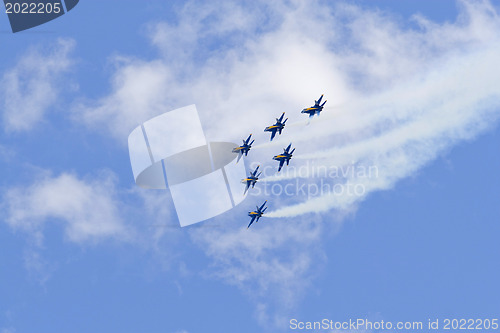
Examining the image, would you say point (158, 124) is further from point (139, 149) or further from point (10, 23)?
point (10, 23)

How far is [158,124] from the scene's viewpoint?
497 ft

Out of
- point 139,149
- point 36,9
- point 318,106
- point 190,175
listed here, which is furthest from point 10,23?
point 318,106

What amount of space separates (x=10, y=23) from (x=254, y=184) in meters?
69.5

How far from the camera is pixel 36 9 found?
15825cm

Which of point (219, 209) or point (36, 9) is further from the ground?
point (36, 9)

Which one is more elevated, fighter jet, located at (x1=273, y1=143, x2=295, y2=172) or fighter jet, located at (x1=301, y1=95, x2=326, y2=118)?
fighter jet, located at (x1=301, y1=95, x2=326, y2=118)

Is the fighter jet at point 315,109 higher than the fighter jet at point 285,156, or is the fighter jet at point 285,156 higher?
the fighter jet at point 315,109

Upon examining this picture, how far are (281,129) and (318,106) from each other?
11.7 metres

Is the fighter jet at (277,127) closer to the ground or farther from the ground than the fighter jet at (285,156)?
farther from the ground

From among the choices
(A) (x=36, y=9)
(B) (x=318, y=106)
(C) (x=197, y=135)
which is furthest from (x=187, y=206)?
(A) (x=36, y=9)

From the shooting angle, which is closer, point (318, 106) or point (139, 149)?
point (139, 149)

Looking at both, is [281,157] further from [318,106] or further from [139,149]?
[139,149]

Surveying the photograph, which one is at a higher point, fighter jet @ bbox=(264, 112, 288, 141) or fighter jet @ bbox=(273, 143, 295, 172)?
fighter jet @ bbox=(264, 112, 288, 141)

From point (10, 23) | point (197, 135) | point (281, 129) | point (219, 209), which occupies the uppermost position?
point (10, 23)
